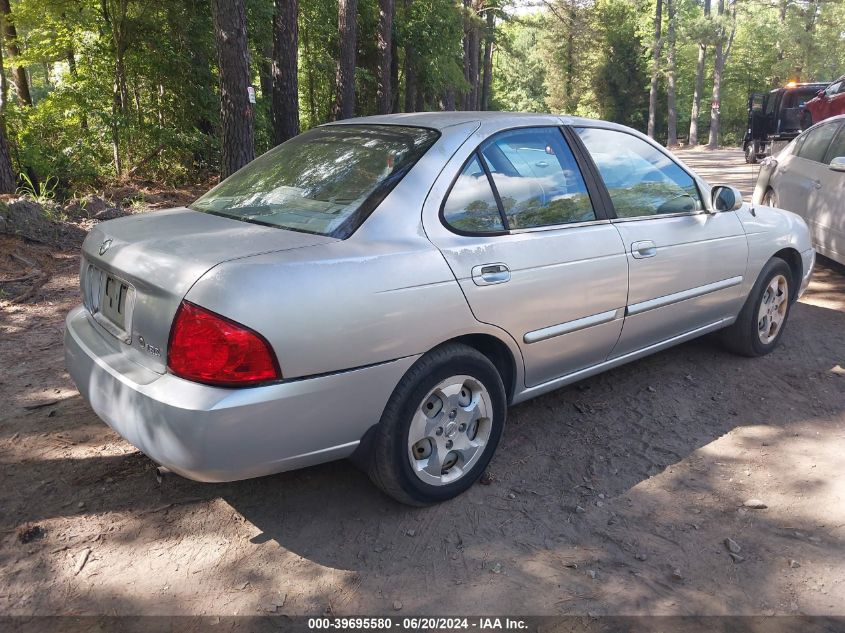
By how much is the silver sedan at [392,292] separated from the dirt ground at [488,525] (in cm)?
33

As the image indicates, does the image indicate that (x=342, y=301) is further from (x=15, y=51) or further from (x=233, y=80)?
(x=15, y=51)

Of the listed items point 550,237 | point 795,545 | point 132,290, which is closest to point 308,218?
point 132,290

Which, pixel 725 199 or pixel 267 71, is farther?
pixel 267 71

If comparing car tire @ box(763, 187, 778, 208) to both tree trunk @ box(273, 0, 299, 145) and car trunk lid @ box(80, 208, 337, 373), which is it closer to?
car trunk lid @ box(80, 208, 337, 373)

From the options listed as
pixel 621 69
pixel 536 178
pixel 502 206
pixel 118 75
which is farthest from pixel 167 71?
pixel 621 69

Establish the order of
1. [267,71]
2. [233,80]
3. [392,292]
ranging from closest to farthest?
[392,292] < [233,80] < [267,71]

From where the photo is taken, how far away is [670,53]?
39844mm

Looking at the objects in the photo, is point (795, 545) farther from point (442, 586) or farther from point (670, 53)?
point (670, 53)

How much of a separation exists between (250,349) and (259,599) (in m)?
0.95

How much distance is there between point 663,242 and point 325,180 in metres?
→ 1.99

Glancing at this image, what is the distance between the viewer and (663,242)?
3887 millimetres

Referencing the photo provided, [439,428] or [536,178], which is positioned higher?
[536,178]

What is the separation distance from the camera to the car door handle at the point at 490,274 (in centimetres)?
297

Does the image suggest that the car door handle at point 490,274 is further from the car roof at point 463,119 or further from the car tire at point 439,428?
the car roof at point 463,119
